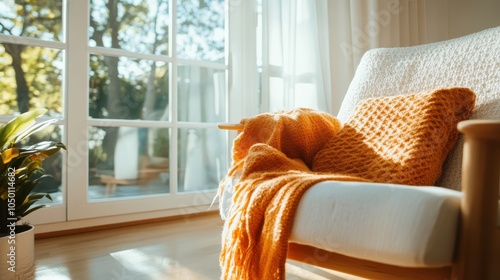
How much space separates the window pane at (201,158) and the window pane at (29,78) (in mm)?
656

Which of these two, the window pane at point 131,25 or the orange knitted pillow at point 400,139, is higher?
the window pane at point 131,25

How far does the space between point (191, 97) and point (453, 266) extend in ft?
5.73

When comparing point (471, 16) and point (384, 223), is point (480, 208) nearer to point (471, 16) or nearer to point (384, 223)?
point (384, 223)

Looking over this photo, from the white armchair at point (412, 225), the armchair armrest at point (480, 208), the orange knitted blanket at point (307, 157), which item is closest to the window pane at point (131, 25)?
the orange knitted blanket at point (307, 157)

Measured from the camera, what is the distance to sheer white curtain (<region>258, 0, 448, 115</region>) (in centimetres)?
216

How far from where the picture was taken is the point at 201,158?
7.35 feet

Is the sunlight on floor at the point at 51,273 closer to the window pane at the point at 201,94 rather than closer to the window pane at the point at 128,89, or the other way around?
the window pane at the point at 128,89

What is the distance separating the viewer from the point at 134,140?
2.01 metres

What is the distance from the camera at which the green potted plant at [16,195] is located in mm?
1128

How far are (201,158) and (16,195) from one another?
1.14m

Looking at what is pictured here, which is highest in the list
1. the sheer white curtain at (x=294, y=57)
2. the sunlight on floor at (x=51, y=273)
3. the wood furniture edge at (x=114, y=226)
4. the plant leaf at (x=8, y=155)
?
the sheer white curtain at (x=294, y=57)

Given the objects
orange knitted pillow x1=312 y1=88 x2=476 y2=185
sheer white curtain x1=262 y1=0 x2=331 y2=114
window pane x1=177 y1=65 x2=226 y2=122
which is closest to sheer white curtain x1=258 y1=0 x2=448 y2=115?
sheer white curtain x1=262 y1=0 x2=331 y2=114

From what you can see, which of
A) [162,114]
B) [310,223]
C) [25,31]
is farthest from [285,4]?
[310,223]

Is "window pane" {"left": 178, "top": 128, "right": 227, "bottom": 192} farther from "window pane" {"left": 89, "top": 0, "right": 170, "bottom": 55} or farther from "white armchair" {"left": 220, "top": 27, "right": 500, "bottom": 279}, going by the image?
"white armchair" {"left": 220, "top": 27, "right": 500, "bottom": 279}
